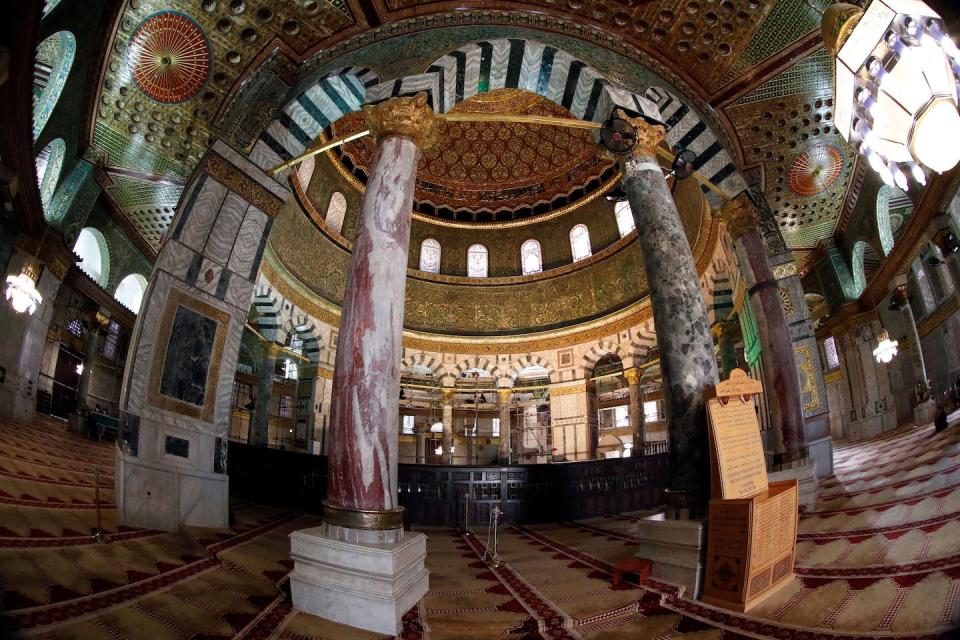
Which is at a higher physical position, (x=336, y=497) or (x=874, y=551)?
(x=336, y=497)

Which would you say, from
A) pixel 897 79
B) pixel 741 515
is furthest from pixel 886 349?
pixel 741 515

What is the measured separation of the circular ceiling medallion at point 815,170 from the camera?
711 cm

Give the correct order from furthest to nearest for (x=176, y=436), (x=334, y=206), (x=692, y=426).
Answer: (x=334, y=206)
(x=176, y=436)
(x=692, y=426)

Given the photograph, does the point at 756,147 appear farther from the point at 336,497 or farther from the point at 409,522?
the point at 409,522

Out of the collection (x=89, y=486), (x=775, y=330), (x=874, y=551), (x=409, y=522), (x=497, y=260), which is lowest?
(x=409, y=522)

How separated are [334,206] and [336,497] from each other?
39.6 ft

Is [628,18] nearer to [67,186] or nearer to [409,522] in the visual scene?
[409,522]

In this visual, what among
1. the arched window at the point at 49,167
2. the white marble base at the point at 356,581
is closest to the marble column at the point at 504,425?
the white marble base at the point at 356,581

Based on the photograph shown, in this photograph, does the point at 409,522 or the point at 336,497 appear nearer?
the point at 336,497

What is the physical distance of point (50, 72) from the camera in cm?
655

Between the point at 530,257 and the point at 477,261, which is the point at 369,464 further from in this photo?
the point at 530,257

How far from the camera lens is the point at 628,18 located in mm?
5555

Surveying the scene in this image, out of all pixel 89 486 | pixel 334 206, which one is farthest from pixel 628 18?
pixel 334 206

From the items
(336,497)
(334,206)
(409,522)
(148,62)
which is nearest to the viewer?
(336,497)
